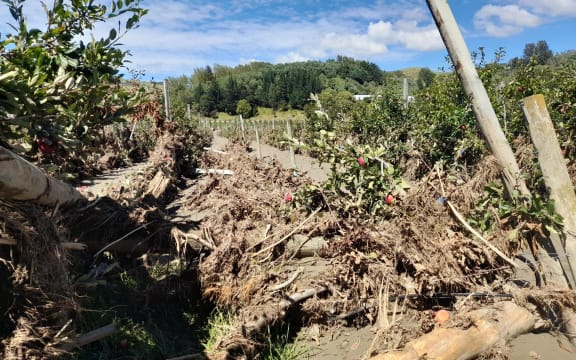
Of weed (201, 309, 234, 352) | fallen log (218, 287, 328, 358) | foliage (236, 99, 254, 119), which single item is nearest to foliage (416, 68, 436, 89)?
fallen log (218, 287, 328, 358)

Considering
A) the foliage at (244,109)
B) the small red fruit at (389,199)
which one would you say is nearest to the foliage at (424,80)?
the small red fruit at (389,199)

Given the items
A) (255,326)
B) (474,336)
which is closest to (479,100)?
(474,336)

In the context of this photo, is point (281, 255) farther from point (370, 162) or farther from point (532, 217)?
point (532, 217)

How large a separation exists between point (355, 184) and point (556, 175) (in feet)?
6.61

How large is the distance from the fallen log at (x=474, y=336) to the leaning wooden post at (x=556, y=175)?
49 centimetres

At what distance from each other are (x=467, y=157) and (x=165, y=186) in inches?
215

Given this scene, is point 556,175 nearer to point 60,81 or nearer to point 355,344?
point 355,344

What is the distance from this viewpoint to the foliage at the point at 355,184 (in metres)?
4.34

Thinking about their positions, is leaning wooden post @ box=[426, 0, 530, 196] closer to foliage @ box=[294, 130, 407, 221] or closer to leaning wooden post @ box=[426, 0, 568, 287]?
leaning wooden post @ box=[426, 0, 568, 287]

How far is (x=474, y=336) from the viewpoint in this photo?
2.74 meters

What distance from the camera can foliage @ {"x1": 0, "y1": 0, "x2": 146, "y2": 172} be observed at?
2139 mm

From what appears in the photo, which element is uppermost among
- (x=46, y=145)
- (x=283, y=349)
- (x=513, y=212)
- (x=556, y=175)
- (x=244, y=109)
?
(x=244, y=109)

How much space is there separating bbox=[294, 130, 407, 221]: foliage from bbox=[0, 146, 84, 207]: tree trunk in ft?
8.84

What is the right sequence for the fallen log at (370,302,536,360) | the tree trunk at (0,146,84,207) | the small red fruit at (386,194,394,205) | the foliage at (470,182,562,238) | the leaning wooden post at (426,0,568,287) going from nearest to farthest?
the tree trunk at (0,146,84,207) → the fallen log at (370,302,536,360) → the foliage at (470,182,562,238) → the leaning wooden post at (426,0,568,287) → the small red fruit at (386,194,394,205)
